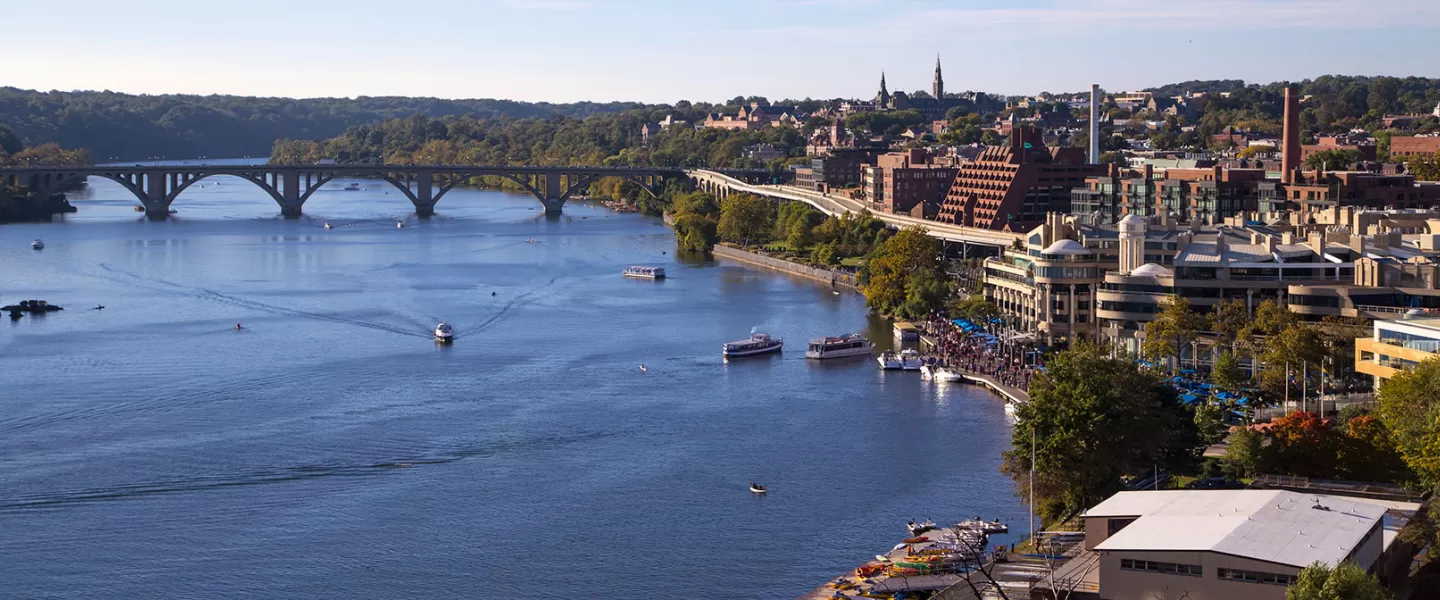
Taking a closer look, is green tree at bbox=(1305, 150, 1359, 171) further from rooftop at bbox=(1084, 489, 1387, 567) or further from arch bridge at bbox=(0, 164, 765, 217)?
rooftop at bbox=(1084, 489, 1387, 567)

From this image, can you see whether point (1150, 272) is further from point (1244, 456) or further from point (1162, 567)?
point (1162, 567)

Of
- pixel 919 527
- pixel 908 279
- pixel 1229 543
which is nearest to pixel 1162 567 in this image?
pixel 1229 543

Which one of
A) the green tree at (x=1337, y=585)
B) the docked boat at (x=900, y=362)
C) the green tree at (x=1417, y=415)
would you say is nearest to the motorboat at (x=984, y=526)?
the green tree at (x=1417, y=415)

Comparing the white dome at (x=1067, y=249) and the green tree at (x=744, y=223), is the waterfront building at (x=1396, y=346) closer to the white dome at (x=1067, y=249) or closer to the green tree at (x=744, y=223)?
the white dome at (x=1067, y=249)

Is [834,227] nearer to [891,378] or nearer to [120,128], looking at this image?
[891,378]

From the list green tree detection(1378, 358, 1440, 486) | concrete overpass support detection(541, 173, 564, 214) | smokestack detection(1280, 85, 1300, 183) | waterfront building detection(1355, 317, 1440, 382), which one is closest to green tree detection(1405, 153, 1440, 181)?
smokestack detection(1280, 85, 1300, 183)
